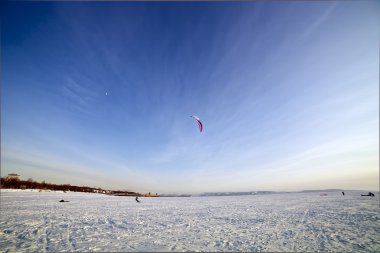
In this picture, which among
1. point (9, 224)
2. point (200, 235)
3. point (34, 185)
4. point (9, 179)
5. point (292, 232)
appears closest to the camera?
point (200, 235)

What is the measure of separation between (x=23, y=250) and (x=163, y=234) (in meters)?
4.31

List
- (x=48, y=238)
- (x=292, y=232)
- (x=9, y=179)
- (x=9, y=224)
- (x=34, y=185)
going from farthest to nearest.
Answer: (x=34, y=185)
(x=9, y=179)
(x=9, y=224)
(x=292, y=232)
(x=48, y=238)

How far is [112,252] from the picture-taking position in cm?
588

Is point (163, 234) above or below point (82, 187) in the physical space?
above

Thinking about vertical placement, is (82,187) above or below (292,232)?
below

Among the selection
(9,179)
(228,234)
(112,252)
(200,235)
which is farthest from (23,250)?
(9,179)

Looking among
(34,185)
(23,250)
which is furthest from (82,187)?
(23,250)

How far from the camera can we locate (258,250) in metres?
6.23

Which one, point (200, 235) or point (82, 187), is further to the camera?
point (82, 187)

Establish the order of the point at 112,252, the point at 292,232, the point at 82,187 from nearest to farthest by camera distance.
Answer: the point at 112,252 → the point at 292,232 → the point at 82,187

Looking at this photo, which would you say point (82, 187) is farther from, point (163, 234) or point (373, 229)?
point (373, 229)

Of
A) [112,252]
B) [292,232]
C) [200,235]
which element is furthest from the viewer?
[292,232]

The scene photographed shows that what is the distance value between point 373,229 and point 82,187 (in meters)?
60.7

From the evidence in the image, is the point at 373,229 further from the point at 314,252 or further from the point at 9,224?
the point at 9,224
